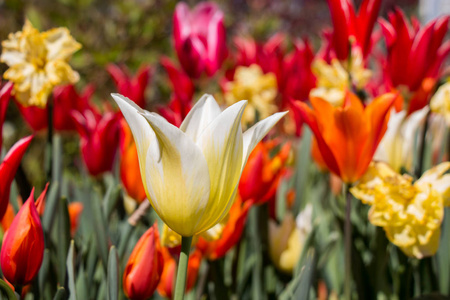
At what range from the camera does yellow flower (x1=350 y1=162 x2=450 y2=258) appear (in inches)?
26.4

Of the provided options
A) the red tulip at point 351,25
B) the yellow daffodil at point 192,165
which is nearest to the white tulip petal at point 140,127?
the yellow daffodil at point 192,165

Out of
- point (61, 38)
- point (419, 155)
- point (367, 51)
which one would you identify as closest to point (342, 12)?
point (367, 51)

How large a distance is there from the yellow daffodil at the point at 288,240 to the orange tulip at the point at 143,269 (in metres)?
0.38

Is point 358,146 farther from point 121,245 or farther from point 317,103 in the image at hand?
point 121,245

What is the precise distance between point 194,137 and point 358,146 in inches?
10.5

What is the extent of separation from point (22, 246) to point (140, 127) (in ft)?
0.65

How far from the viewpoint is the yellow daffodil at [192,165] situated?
456mm

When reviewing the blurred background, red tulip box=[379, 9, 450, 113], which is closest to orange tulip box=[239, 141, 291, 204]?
red tulip box=[379, 9, 450, 113]

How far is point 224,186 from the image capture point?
1.58ft

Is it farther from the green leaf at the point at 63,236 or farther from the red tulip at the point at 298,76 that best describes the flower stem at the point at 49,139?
the red tulip at the point at 298,76

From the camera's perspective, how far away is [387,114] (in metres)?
0.68

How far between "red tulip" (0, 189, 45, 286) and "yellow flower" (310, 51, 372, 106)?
523 millimetres

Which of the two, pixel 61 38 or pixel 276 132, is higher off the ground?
pixel 61 38

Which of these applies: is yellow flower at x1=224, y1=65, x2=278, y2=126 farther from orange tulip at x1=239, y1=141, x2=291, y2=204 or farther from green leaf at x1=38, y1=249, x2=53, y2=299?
green leaf at x1=38, y1=249, x2=53, y2=299
